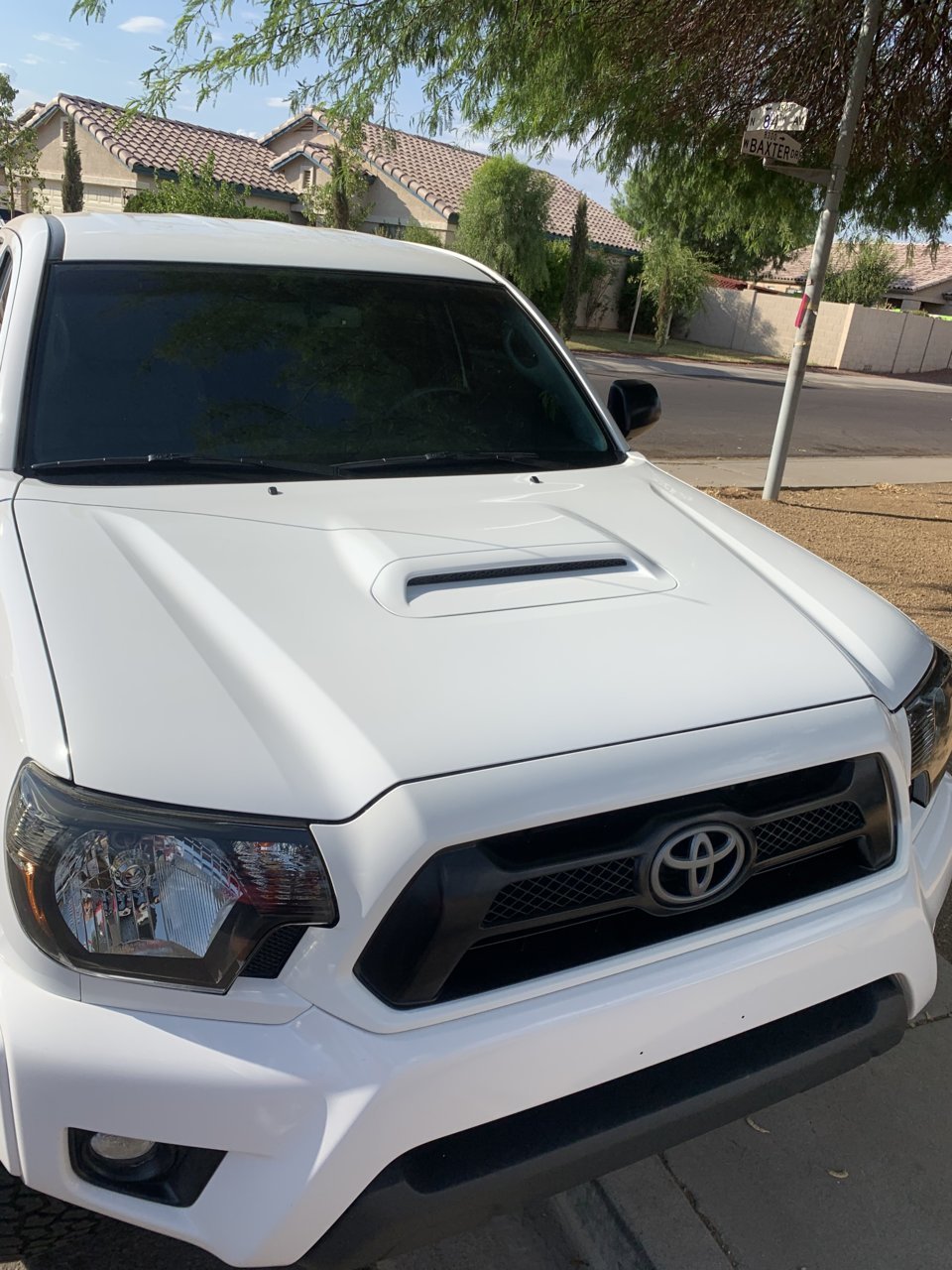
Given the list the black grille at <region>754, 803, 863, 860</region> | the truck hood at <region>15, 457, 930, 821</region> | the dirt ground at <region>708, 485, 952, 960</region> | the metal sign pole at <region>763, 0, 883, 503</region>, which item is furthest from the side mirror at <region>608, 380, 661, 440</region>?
the metal sign pole at <region>763, 0, 883, 503</region>

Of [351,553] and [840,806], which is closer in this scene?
[840,806]

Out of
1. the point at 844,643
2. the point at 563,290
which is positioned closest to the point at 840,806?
the point at 844,643

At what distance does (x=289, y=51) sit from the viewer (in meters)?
6.00

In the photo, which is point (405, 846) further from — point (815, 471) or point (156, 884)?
point (815, 471)

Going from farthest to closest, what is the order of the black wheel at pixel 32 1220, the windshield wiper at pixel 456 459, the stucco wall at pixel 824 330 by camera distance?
the stucco wall at pixel 824 330
the windshield wiper at pixel 456 459
the black wheel at pixel 32 1220

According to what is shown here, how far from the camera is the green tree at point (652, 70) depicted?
600 centimetres

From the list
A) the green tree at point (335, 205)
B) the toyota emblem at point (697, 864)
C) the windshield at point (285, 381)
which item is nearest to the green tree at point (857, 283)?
the green tree at point (335, 205)

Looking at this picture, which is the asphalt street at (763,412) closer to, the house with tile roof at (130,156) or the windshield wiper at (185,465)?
the windshield wiper at (185,465)

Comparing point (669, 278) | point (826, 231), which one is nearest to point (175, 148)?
point (669, 278)

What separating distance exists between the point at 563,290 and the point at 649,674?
31317 millimetres

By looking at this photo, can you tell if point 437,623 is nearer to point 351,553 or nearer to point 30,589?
point 351,553

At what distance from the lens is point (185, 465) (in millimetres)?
2686

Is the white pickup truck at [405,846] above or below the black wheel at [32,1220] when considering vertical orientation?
above

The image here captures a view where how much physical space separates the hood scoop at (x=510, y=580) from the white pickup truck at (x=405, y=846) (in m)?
0.01
